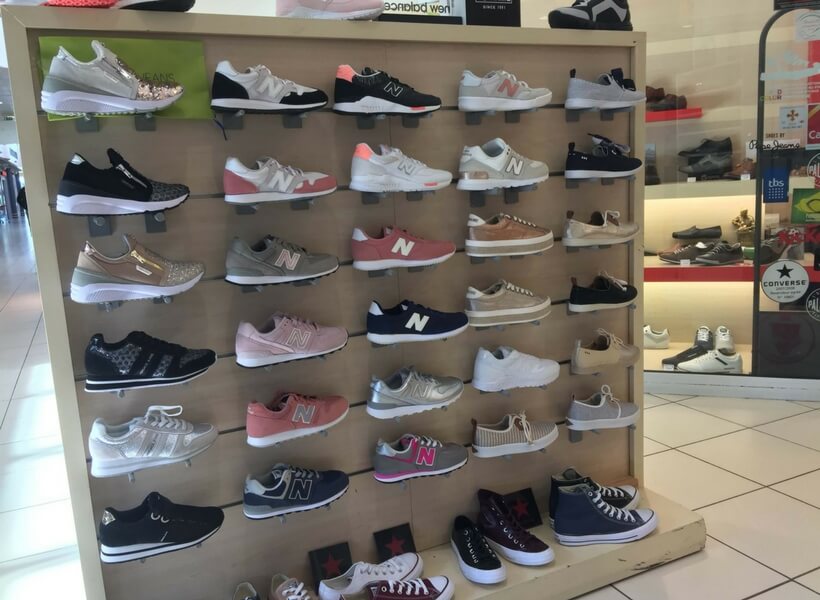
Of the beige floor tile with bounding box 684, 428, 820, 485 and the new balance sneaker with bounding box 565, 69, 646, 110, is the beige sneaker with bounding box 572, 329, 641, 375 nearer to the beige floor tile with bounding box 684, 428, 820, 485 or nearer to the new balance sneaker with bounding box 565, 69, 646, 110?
the new balance sneaker with bounding box 565, 69, 646, 110

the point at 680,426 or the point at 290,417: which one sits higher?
the point at 290,417

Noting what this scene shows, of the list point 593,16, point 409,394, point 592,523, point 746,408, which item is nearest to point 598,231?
point 593,16

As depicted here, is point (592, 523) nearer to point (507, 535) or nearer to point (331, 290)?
point (507, 535)

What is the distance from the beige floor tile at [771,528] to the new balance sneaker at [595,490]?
36 cm

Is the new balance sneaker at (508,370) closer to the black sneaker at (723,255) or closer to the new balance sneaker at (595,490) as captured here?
the new balance sneaker at (595,490)

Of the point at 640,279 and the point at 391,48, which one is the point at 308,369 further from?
the point at 640,279

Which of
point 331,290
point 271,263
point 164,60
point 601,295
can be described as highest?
point 164,60

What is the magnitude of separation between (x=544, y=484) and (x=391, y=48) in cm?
174

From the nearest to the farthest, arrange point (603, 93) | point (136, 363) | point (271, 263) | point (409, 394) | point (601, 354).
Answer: point (136, 363) → point (271, 263) → point (409, 394) → point (603, 93) → point (601, 354)

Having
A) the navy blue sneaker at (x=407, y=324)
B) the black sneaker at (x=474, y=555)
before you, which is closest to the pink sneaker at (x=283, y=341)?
the navy blue sneaker at (x=407, y=324)

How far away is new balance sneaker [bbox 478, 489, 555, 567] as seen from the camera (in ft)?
7.47

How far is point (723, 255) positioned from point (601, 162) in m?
2.19

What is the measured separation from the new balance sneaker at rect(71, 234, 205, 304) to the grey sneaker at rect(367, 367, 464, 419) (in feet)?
2.28

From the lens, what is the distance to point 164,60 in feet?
6.34
